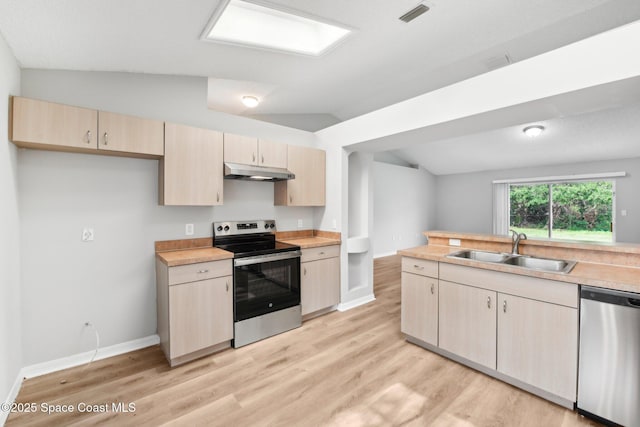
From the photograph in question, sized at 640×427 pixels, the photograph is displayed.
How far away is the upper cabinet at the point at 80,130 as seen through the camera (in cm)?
198

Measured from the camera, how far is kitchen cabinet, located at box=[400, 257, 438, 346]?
2568 millimetres

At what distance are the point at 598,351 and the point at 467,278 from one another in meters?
0.84

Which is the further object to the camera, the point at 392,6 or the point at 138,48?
the point at 138,48

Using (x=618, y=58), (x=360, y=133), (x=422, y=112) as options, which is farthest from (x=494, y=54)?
(x=360, y=133)

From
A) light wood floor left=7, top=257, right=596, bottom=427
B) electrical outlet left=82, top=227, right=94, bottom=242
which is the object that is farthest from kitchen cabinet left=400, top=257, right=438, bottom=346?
electrical outlet left=82, top=227, right=94, bottom=242

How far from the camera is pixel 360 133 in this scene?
331cm

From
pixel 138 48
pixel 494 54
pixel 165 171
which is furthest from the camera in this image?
pixel 494 54

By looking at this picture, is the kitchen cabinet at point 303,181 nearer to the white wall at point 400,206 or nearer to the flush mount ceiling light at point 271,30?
the flush mount ceiling light at point 271,30

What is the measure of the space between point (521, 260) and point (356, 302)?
2059 millimetres

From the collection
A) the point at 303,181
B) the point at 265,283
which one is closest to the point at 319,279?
the point at 265,283

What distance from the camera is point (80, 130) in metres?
2.17

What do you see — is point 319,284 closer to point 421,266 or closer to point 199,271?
point 421,266

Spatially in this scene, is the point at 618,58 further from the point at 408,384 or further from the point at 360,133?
the point at 408,384

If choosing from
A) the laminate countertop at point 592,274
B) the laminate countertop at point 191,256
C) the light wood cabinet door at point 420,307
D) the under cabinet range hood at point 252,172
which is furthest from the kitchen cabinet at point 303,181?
the laminate countertop at point 592,274
